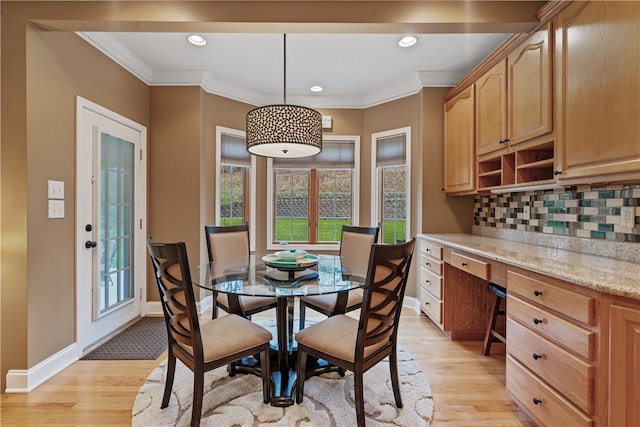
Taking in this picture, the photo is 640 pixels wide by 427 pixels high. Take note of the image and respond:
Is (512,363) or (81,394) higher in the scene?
(512,363)

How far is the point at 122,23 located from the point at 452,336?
357cm

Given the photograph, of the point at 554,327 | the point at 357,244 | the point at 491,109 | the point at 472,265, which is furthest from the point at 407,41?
the point at 554,327

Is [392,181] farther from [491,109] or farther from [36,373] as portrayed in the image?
[36,373]

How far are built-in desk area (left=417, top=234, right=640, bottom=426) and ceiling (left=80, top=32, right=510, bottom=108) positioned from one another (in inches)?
77.7

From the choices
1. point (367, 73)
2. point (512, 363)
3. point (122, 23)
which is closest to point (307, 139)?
point (122, 23)

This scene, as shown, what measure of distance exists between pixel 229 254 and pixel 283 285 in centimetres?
114

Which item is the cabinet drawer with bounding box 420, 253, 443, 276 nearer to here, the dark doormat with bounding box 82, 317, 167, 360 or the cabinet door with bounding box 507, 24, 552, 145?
the cabinet door with bounding box 507, 24, 552, 145

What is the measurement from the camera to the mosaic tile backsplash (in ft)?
5.93

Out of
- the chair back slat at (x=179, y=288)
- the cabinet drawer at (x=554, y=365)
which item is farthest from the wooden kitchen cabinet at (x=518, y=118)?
the chair back slat at (x=179, y=288)

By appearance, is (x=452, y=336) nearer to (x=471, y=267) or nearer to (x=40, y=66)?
(x=471, y=267)

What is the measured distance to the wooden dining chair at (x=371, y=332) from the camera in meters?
1.53

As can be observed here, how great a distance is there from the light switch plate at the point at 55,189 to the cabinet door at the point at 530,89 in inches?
134

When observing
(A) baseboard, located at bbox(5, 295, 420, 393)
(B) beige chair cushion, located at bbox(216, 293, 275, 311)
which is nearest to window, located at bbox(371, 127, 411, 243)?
(B) beige chair cushion, located at bbox(216, 293, 275, 311)

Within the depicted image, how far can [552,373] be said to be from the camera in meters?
1.46
